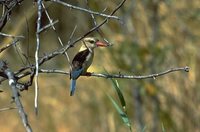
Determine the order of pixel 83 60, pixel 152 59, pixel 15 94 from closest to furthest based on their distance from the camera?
pixel 15 94 → pixel 83 60 → pixel 152 59

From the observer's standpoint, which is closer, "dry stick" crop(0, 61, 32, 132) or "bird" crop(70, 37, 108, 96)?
"dry stick" crop(0, 61, 32, 132)

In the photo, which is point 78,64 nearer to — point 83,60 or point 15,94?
point 83,60

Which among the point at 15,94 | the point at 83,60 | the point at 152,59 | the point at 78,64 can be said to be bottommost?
the point at 15,94

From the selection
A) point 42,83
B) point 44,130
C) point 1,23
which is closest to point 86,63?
point 1,23

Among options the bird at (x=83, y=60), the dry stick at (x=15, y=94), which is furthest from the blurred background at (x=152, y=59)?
the dry stick at (x=15, y=94)

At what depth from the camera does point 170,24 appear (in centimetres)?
654

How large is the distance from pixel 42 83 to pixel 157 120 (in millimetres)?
2385

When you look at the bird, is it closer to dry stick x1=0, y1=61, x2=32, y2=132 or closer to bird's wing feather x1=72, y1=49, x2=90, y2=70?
bird's wing feather x1=72, y1=49, x2=90, y2=70

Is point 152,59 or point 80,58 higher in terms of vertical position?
point 152,59

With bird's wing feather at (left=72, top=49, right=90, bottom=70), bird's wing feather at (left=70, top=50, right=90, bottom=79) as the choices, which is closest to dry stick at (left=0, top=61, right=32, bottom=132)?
bird's wing feather at (left=70, top=50, right=90, bottom=79)

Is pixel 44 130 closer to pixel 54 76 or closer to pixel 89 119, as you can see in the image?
pixel 89 119

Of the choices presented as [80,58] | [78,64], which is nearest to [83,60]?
[80,58]

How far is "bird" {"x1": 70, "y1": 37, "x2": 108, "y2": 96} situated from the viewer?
Answer: 3242 millimetres

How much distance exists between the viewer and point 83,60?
3453 mm
